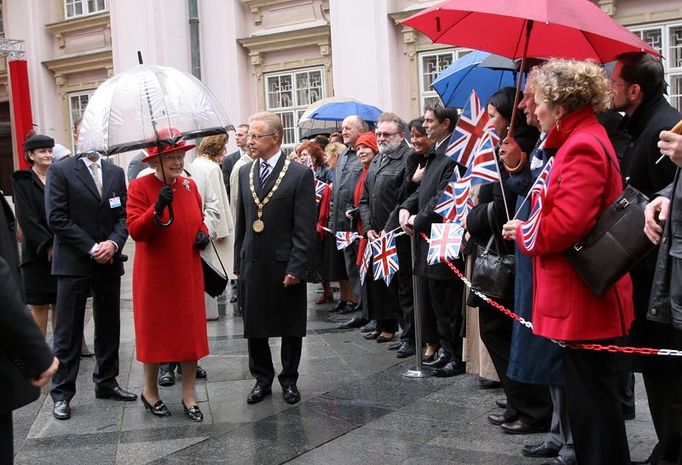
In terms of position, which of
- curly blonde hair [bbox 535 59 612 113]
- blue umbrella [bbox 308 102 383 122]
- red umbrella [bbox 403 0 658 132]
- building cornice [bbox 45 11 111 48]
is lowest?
curly blonde hair [bbox 535 59 612 113]

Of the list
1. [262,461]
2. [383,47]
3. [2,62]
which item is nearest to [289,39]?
[383,47]

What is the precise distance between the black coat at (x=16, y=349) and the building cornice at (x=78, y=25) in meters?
19.5

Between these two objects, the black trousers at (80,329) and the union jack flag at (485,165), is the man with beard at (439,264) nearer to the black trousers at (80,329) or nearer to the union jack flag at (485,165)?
the union jack flag at (485,165)

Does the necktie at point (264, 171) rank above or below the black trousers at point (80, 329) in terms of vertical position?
above

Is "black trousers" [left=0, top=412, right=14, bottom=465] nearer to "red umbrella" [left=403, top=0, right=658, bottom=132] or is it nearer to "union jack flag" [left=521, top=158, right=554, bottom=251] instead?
→ "union jack flag" [left=521, top=158, right=554, bottom=251]

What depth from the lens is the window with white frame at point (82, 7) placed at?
22.1 m

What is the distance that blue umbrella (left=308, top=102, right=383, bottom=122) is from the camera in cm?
1193

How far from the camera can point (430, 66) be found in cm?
1725

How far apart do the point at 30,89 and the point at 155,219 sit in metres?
18.6

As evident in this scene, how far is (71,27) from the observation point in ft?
72.5

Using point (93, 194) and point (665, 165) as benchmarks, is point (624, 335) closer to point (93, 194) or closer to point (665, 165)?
point (665, 165)

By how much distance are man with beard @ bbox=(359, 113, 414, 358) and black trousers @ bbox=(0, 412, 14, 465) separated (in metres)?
4.68

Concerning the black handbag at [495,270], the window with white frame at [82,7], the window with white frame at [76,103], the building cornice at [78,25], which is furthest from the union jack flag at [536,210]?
the window with white frame at [76,103]

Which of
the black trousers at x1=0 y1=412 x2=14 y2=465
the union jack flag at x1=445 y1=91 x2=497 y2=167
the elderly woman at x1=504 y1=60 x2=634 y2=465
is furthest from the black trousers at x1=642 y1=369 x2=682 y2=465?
the black trousers at x1=0 y1=412 x2=14 y2=465
